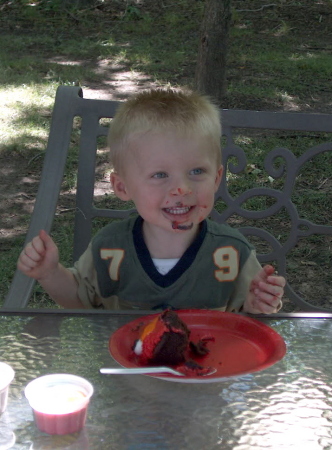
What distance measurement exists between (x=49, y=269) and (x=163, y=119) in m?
0.47

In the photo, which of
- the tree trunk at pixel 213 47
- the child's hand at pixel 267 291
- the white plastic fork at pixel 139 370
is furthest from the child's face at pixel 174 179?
the tree trunk at pixel 213 47

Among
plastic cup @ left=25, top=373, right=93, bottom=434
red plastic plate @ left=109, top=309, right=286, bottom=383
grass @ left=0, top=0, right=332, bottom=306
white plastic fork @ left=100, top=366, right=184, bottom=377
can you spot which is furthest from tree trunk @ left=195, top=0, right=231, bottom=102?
plastic cup @ left=25, top=373, right=93, bottom=434

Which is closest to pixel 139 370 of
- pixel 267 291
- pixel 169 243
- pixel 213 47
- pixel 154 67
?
pixel 267 291

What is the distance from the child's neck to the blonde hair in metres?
0.21

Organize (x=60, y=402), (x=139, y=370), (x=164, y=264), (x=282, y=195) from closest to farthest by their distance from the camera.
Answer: (x=60, y=402) < (x=139, y=370) < (x=164, y=264) < (x=282, y=195)

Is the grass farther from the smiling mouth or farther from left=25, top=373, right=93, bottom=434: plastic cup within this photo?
left=25, top=373, right=93, bottom=434: plastic cup

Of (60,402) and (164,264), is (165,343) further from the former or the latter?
(164,264)

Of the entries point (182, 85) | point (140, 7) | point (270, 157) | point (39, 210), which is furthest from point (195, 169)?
point (140, 7)

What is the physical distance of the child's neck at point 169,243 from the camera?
75.4 inches

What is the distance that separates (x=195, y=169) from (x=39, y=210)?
619 millimetres

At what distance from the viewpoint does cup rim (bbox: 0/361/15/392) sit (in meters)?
1.18

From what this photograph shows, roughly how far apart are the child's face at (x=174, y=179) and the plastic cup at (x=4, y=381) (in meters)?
0.65

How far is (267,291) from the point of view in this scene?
163 centimetres

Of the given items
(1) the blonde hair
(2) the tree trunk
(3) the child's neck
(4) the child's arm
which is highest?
(2) the tree trunk
